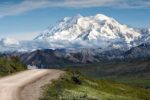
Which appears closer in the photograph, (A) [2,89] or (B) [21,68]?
(A) [2,89]

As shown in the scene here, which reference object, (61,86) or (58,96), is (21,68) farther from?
(58,96)

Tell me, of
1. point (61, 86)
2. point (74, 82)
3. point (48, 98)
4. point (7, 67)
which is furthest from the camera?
point (7, 67)

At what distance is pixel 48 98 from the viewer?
1768 inches

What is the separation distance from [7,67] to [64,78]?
687 inches

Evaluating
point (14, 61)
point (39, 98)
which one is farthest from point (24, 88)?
point (14, 61)

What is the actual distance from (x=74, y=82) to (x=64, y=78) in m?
2.56

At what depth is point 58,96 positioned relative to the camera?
47.3 meters

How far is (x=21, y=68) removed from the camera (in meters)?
94.9

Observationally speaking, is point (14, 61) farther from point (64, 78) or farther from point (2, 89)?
point (2, 89)

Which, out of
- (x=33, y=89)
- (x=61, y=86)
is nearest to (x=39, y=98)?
(x=33, y=89)

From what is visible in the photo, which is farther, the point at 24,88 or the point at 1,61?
the point at 1,61

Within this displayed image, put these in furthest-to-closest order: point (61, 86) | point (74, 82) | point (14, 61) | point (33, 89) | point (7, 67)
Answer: point (14, 61)
point (7, 67)
point (74, 82)
point (61, 86)
point (33, 89)

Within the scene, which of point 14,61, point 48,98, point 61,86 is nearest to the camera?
point 48,98

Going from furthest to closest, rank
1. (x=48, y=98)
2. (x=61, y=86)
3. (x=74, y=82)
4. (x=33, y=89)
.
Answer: (x=74, y=82), (x=61, y=86), (x=33, y=89), (x=48, y=98)
